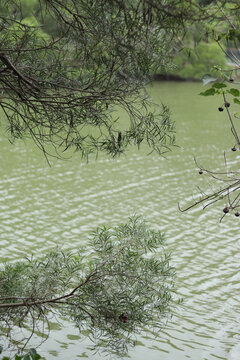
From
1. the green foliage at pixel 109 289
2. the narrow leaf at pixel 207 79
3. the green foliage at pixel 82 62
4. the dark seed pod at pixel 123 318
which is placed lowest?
the dark seed pod at pixel 123 318

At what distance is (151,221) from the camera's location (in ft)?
34.4

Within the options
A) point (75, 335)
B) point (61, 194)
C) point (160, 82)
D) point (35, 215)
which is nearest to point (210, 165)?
point (61, 194)

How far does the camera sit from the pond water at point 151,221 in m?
6.35

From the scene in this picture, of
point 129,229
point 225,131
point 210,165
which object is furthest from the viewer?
point 225,131

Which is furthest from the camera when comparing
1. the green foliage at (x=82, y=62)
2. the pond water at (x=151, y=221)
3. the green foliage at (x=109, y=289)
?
the pond water at (x=151, y=221)

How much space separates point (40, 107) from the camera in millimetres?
5180

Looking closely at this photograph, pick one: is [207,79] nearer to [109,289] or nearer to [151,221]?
[109,289]

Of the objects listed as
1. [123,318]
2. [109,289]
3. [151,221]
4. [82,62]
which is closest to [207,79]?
[82,62]

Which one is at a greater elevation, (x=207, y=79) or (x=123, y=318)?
(x=207, y=79)

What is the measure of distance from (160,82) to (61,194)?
22664 mm

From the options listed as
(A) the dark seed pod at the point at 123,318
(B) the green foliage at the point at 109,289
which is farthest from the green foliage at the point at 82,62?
(A) the dark seed pod at the point at 123,318

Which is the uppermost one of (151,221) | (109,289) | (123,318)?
(151,221)

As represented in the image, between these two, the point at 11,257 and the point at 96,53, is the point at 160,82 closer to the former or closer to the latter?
the point at 11,257

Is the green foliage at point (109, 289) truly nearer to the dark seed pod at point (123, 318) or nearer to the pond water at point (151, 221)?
the dark seed pod at point (123, 318)
